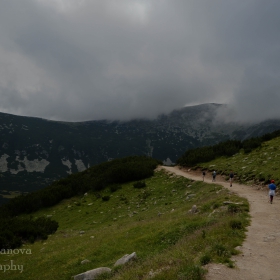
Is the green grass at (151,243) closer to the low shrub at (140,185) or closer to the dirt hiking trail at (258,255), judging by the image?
the dirt hiking trail at (258,255)

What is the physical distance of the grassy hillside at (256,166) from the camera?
82.2 ft

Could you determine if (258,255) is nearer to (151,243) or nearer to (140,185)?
(151,243)

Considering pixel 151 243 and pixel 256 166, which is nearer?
pixel 151 243

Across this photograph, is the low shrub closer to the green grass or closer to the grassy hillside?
the green grass

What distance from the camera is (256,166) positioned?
97.1 feet

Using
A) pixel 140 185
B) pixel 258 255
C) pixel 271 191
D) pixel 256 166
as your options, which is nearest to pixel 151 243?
pixel 258 255

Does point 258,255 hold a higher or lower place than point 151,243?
higher

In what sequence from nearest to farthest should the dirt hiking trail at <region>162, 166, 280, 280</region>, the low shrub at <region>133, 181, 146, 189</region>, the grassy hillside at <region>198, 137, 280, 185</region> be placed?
the dirt hiking trail at <region>162, 166, 280, 280</region> < the grassy hillside at <region>198, 137, 280, 185</region> < the low shrub at <region>133, 181, 146, 189</region>

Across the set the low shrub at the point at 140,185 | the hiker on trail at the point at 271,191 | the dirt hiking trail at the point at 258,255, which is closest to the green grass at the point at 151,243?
the dirt hiking trail at the point at 258,255

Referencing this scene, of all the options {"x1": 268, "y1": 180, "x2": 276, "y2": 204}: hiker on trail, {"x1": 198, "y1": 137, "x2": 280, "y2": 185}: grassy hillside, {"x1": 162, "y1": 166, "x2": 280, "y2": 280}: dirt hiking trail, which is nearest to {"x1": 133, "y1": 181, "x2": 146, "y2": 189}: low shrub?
{"x1": 198, "y1": 137, "x2": 280, "y2": 185}: grassy hillside

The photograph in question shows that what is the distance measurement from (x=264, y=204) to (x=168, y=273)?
1298cm

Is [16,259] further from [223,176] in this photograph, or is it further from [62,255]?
[223,176]

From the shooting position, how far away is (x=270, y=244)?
9.36m

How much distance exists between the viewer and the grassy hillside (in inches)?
986
